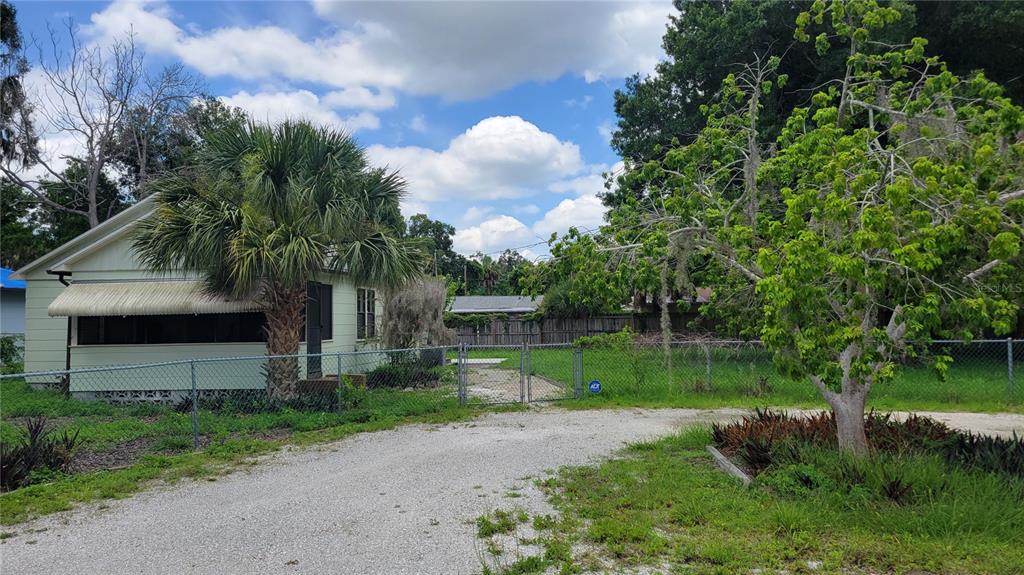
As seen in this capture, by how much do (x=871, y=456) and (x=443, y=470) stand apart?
13.7 feet

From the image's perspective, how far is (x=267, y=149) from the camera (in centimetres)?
1005

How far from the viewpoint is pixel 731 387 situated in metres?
11.6

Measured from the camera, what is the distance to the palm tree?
9422 millimetres

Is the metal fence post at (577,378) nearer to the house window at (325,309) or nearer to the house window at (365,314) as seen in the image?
the house window at (325,309)

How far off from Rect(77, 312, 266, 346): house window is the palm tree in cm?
224

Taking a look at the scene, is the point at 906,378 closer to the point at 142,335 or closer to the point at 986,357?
the point at 986,357

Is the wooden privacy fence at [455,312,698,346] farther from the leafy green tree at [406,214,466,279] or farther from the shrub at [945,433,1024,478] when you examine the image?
the leafy green tree at [406,214,466,279]

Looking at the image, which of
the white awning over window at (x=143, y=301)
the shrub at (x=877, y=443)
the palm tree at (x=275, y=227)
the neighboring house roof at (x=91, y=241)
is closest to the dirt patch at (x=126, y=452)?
the palm tree at (x=275, y=227)

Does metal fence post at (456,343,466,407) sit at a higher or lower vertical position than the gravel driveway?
higher

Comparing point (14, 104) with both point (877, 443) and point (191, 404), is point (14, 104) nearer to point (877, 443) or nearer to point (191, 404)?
point (191, 404)

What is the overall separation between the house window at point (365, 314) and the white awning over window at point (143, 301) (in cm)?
451

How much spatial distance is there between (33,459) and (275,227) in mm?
4687

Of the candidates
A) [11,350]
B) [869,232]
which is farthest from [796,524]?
[11,350]

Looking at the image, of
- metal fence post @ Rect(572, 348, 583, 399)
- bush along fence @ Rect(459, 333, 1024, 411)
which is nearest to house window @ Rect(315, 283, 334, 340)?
bush along fence @ Rect(459, 333, 1024, 411)
